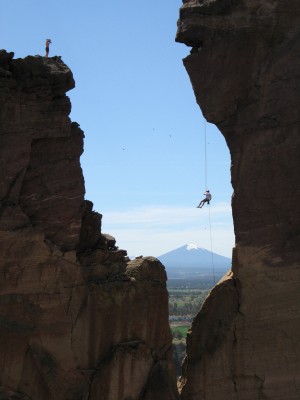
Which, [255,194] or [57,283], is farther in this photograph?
[255,194]

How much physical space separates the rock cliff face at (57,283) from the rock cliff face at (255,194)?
260 centimetres

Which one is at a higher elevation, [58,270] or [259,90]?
[259,90]

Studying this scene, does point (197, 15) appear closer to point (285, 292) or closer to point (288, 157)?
point (288, 157)

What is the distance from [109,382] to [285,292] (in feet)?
25.9

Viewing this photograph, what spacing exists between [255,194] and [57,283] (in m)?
8.74

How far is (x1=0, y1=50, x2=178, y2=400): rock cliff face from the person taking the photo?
26234 millimetres

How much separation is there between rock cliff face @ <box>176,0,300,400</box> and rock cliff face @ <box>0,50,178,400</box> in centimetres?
260

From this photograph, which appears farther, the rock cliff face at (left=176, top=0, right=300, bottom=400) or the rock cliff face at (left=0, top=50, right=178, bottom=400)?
the rock cliff face at (left=176, top=0, right=300, bottom=400)

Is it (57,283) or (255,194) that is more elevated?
(255,194)

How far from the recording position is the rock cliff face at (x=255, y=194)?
26719 mm

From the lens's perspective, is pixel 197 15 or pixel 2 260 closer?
pixel 2 260

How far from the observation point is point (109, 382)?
1065 inches

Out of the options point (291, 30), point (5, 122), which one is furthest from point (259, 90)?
point (5, 122)

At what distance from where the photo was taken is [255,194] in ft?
89.5
